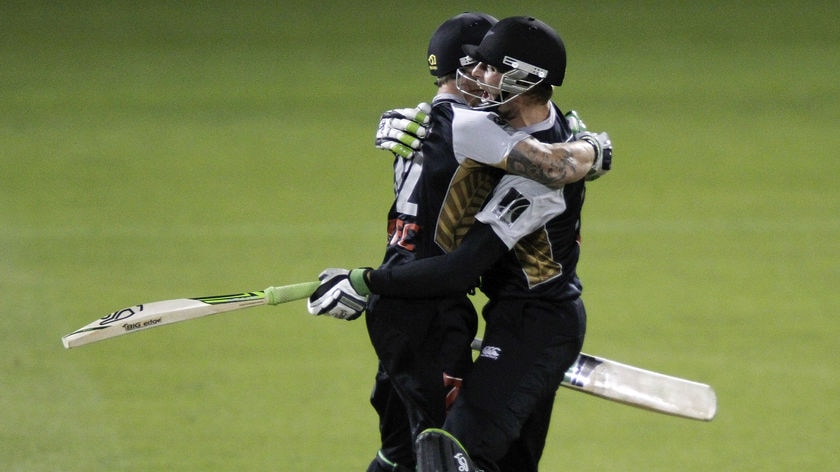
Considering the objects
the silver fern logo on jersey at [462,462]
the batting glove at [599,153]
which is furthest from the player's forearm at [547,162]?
the silver fern logo on jersey at [462,462]

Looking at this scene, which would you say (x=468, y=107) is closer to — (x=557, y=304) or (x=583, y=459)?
(x=557, y=304)

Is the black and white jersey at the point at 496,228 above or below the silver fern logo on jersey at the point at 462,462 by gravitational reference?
above

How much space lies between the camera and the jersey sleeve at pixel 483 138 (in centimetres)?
406

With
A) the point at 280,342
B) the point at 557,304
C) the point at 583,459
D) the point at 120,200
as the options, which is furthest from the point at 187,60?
the point at 557,304

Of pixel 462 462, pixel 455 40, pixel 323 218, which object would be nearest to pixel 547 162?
pixel 455 40

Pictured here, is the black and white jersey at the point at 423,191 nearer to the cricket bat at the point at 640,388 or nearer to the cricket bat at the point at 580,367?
the cricket bat at the point at 580,367

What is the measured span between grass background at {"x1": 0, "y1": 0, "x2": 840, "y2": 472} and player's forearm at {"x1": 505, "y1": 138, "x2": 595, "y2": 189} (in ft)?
6.27

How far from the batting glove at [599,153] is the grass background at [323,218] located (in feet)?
5.80

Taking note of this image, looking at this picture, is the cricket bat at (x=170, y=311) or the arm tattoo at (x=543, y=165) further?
the cricket bat at (x=170, y=311)

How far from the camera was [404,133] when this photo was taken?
439 cm

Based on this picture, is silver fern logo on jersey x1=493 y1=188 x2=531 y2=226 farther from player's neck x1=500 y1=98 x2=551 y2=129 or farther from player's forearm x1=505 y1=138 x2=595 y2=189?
player's neck x1=500 y1=98 x2=551 y2=129

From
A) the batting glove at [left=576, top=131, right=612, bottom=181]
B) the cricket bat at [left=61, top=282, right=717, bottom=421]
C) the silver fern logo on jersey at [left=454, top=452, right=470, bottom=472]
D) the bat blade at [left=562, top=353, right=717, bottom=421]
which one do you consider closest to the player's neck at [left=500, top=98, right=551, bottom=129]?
the batting glove at [left=576, top=131, right=612, bottom=181]

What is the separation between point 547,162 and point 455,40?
2.46ft

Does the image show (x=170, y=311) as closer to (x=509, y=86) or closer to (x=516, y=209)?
(x=516, y=209)
